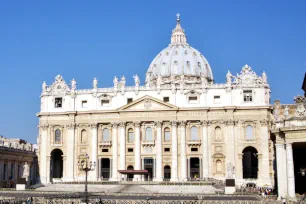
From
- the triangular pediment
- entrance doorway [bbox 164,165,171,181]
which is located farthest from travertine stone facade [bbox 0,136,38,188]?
entrance doorway [bbox 164,165,171,181]

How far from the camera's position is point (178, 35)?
126 m

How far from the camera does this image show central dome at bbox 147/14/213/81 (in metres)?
115

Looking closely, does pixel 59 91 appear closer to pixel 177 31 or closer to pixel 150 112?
pixel 150 112

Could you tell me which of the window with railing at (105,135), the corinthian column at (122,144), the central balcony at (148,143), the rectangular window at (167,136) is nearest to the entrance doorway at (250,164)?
the rectangular window at (167,136)

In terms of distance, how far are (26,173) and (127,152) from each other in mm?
19174

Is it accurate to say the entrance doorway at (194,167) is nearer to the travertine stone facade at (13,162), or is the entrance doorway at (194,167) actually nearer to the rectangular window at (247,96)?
the rectangular window at (247,96)

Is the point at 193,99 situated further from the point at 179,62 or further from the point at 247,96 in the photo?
the point at 179,62

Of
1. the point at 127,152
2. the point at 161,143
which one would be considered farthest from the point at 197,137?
the point at 127,152

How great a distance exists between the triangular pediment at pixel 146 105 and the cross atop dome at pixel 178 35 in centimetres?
4745

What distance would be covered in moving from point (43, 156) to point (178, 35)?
55.2m

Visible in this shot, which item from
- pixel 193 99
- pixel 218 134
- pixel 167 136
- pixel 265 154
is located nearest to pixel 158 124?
pixel 167 136

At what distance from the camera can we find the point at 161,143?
3150 inches

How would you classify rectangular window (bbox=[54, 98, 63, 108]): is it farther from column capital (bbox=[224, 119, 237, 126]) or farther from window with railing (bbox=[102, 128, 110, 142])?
column capital (bbox=[224, 119, 237, 126])

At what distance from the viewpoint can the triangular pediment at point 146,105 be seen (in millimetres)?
80250
